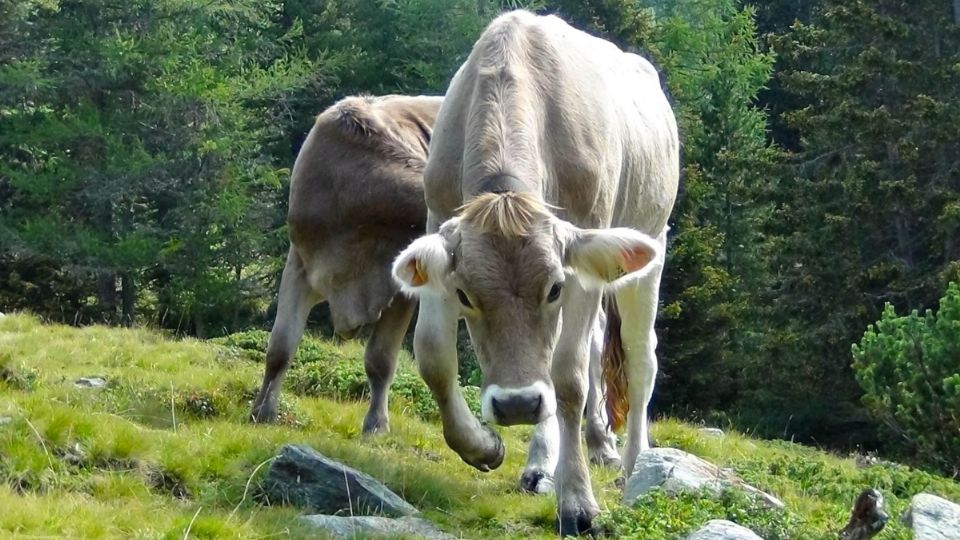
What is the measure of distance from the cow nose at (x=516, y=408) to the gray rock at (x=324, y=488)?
90cm

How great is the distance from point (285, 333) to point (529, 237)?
12.4 feet

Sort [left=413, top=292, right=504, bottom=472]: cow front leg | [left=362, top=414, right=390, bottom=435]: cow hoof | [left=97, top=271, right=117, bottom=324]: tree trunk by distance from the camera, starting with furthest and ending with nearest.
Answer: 1. [left=97, top=271, right=117, bottom=324]: tree trunk
2. [left=362, top=414, right=390, bottom=435]: cow hoof
3. [left=413, top=292, right=504, bottom=472]: cow front leg

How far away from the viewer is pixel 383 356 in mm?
9336

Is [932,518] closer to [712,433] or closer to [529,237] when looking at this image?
[529,237]

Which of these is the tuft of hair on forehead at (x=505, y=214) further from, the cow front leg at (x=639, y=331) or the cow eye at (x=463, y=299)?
the cow front leg at (x=639, y=331)

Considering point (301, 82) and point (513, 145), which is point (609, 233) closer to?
point (513, 145)

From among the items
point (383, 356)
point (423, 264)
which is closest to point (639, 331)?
point (383, 356)

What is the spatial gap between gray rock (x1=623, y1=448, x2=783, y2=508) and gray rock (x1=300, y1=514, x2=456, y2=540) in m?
1.02

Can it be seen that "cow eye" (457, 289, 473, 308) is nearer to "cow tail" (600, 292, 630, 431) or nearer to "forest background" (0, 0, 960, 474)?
"cow tail" (600, 292, 630, 431)

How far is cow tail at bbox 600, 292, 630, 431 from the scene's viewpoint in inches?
353

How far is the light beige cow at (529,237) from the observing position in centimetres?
593

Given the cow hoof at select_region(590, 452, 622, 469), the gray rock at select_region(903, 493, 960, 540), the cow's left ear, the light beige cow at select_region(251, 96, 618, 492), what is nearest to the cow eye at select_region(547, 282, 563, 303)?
the cow's left ear

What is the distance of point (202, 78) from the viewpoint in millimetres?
26219

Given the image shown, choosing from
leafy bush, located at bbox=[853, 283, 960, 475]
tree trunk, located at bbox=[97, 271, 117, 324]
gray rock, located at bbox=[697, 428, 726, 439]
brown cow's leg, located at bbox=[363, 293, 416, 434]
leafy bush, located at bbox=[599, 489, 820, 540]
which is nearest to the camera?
leafy bush, located at bbox=[599, 489, 820, 540]
